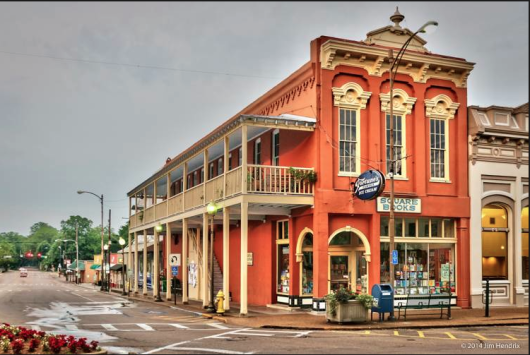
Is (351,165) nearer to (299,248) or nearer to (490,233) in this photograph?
(299,248)

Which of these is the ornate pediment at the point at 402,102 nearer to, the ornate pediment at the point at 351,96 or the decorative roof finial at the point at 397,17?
the ornate pediment at the point at 351,96

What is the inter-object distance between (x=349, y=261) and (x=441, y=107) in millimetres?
7550

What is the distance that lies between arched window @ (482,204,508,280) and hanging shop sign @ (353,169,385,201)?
7160mm

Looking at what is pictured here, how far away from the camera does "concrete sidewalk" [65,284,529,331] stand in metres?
20.2

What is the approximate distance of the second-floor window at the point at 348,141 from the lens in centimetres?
2458

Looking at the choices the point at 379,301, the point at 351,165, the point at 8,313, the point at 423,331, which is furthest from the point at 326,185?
the point at 8,313

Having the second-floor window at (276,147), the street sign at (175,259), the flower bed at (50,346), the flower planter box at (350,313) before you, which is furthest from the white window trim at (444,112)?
the flower bed at (50,346)

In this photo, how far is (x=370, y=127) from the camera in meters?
24.9

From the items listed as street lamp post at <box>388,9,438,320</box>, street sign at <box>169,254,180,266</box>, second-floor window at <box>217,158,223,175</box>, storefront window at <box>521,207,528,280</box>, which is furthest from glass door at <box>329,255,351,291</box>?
second-floor window at <box>217,158,223,175</box>

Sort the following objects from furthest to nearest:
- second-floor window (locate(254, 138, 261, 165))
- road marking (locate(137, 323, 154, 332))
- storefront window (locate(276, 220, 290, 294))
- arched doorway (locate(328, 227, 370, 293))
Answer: second-floor window (locate(254, 138, 261, 165)) → storefront window (locate(276, 220, 290, 294)) → arched doorway (locate(328, 227, 370, 293)) → road marking (locate(137, 323, 154, 332))

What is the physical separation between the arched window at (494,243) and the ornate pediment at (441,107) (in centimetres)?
444

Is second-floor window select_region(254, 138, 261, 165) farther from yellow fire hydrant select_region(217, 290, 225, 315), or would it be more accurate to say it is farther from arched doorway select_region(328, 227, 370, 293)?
yellow fire hydrant select_region(217, 290, 225, 315)

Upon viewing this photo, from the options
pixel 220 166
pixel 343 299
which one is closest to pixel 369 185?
pixel 343 299

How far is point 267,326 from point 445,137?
1163 cm
